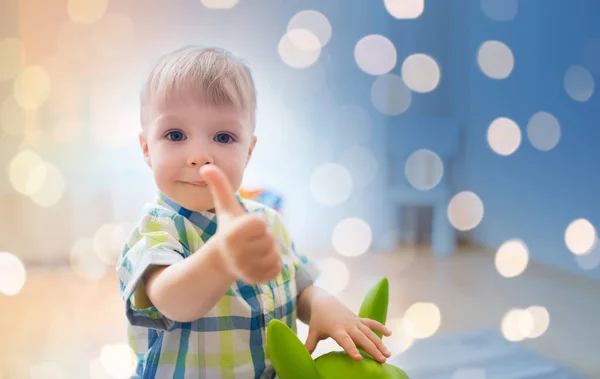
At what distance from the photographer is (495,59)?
1.69m

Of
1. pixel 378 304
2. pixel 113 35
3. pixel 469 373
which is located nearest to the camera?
pixel 378 304

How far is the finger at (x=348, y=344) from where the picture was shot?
514 millimetres

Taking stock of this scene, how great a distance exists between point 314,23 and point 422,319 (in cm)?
75

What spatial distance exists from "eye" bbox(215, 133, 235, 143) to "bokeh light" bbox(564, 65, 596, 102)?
1194mm

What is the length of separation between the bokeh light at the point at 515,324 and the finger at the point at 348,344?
68 cm

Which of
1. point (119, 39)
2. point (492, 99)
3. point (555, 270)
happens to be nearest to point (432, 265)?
point (555, 270)

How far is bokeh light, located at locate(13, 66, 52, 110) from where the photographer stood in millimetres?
1378

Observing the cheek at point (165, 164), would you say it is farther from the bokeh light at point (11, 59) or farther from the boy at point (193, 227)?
the bokeh light at point (11, 59)

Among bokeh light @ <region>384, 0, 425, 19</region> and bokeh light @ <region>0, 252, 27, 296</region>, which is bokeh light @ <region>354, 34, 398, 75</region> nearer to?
bokeh light @ <region>384, 0, 425, 19</region>

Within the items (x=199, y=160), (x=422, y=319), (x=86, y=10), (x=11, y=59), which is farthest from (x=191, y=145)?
(x=11, y=59)

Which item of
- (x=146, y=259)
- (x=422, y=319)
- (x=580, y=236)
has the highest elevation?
(x=146, y=259)

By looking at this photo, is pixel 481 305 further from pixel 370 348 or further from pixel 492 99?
pixel 370 348

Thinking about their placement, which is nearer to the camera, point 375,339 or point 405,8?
point 375,339

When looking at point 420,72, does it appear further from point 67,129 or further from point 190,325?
point 190,325
